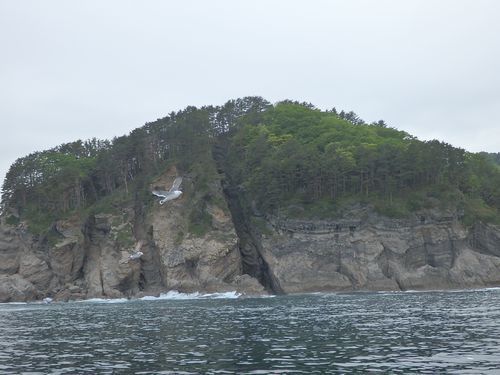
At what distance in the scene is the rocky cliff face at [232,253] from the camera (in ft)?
268

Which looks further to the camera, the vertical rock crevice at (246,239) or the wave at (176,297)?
the vertical rock crevice at (246,239)

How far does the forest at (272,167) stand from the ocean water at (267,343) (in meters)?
45.0

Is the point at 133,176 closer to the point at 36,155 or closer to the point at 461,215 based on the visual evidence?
the point at 36,155

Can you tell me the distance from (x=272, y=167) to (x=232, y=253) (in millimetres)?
14725

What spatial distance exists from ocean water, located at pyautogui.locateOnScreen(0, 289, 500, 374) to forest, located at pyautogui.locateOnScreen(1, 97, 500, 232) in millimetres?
45039

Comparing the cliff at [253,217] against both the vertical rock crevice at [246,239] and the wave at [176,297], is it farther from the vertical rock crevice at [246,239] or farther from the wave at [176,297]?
the wave at [176,297]

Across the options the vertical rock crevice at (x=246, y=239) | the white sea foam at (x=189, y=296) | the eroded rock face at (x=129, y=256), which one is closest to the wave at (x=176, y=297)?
the white sea foam at (x=189, y=296)

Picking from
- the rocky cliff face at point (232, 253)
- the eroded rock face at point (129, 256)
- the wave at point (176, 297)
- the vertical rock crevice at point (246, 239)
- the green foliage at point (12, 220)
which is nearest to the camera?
the wave at point (176, 297)

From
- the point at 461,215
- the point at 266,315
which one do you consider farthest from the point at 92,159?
the point at 266,315

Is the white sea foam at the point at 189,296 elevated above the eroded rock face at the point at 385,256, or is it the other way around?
the eroded rock face at the point at 385,256

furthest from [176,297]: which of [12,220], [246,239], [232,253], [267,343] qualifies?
[267,343]

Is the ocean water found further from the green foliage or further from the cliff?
the green foliage

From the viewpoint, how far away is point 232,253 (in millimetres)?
88000

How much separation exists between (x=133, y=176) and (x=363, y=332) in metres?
82.6
